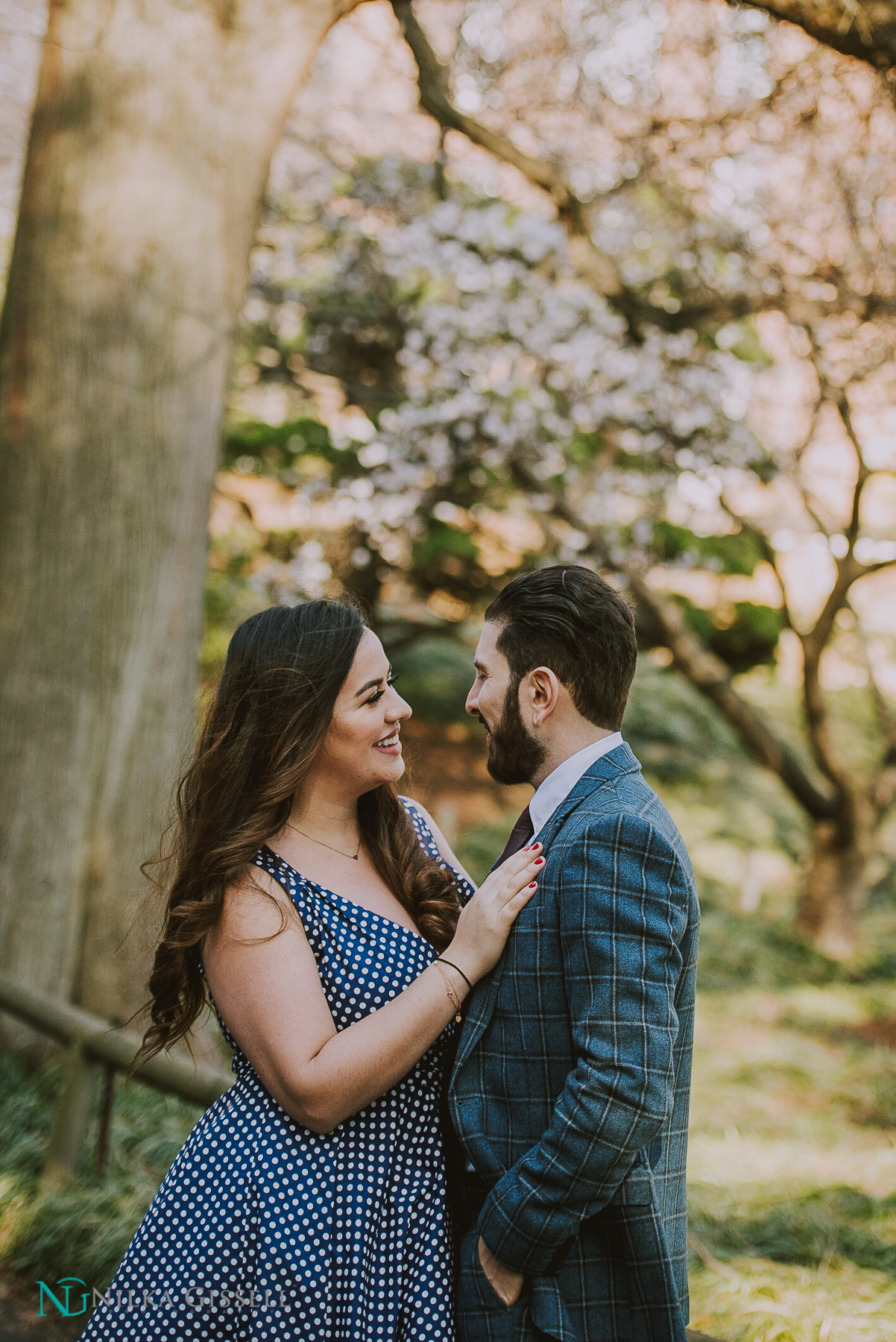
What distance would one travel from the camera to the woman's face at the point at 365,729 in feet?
7.31

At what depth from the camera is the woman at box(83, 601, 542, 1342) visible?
6.25 ft

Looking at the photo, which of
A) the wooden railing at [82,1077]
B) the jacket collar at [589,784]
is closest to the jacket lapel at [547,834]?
the jacket collar at [589,784]

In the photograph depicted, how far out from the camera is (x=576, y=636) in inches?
79.5

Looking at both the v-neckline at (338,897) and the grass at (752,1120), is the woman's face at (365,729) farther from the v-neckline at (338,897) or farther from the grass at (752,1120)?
the grass at (752,1120)

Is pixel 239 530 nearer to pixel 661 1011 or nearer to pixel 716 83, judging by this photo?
pixel 716 83

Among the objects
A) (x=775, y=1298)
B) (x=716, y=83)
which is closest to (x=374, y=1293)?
(x=775, y=1298)

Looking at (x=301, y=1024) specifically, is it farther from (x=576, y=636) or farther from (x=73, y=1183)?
(x=73, y=1183)

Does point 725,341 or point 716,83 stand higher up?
point 716,83

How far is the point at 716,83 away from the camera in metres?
7.76

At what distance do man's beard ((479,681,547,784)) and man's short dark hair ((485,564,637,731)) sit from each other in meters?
0.06

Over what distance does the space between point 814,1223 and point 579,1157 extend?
12.3 feet

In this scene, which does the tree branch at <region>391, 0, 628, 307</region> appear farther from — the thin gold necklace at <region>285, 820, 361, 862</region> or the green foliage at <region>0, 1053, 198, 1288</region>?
the green foliage at <region>0, 1053, 198, 1288</region>

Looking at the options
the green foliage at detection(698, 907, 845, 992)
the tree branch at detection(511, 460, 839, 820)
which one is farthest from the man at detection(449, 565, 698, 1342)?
the green foliage at detection(698, 907, 845, 992)

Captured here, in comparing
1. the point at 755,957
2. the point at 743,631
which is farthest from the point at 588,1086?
the point at 743,631
